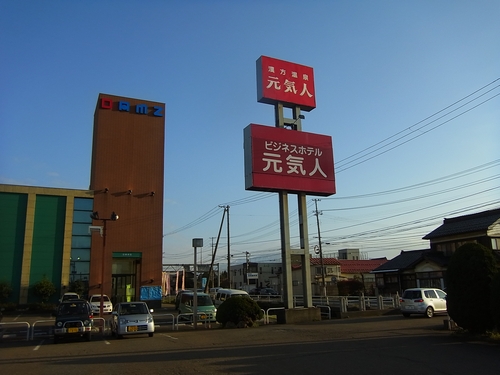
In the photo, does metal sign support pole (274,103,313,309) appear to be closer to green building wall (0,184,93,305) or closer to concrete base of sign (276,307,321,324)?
concrete base of sign (276,307,321,324)

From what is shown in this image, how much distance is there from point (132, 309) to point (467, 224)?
1189 inches

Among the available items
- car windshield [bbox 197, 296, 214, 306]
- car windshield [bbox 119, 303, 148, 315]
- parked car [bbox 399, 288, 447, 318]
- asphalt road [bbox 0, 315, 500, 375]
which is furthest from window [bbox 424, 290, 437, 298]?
car windshield [bbox 119, 303, 148, 315]

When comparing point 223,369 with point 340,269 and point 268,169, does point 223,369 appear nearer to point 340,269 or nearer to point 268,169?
point 268,169

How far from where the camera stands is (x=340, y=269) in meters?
62.2

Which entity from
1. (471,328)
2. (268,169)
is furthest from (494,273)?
(268,169)

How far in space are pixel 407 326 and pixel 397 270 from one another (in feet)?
73.2

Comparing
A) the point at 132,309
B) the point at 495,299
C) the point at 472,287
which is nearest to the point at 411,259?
the point at 472,287

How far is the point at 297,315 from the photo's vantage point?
20.7 m

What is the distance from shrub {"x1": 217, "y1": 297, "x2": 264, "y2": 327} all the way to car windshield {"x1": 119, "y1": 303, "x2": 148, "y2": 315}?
12.8 ft

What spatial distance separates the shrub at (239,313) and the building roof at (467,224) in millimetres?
22614

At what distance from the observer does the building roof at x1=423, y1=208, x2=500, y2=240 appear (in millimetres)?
33384

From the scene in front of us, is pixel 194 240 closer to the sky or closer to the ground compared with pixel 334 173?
closer to the ground

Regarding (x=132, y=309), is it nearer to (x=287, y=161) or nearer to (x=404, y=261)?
(x=287, y=161)

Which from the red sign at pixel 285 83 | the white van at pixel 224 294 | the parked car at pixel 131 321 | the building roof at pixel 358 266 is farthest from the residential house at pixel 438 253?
the parked car at pixel 131 321
